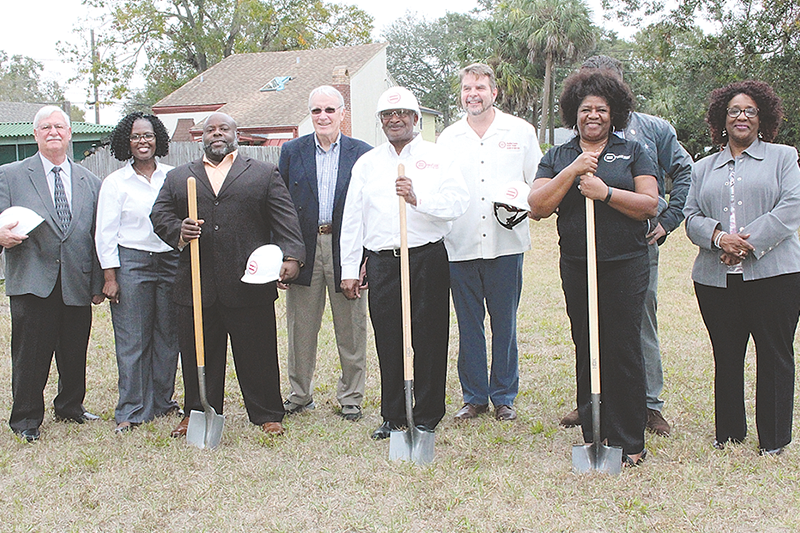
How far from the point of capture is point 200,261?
4656 mm

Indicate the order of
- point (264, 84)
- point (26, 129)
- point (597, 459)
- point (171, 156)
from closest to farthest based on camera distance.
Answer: point (597, 459) → point (171, 156) → point (26, 129) → point (264, 84)

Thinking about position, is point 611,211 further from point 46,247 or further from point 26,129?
point 26,129

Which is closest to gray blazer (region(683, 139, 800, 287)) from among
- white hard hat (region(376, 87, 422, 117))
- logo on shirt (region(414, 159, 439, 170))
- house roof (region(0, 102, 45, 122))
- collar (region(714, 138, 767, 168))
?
collar (region(714, 138, 767, 168))

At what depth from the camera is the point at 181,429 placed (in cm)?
482

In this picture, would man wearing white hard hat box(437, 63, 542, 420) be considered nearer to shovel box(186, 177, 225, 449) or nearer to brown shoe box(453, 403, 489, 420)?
brown shoe box(453, 403, 489, 420)

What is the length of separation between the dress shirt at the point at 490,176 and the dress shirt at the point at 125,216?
1929mm

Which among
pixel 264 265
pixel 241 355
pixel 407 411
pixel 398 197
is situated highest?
pixel 398 197

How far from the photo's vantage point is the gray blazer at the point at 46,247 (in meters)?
4.73

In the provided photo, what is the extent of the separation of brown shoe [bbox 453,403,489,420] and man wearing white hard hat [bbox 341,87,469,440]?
1.18ft

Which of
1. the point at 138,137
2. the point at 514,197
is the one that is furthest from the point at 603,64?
the point at 138,137

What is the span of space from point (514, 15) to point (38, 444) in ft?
100

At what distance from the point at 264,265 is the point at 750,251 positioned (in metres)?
2.63

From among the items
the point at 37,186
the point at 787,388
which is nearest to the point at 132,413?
the point at 37,186

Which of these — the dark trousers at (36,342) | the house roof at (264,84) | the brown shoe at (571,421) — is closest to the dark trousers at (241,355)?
the dark trousers at (36,342)
